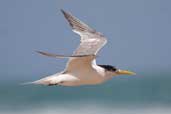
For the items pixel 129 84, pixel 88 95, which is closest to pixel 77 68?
pixel 88 95

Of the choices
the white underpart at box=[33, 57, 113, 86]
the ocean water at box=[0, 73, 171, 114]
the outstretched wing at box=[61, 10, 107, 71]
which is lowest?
the white underpart at box=[33, 57, 113, 86]

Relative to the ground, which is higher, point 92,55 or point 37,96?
point 37,96

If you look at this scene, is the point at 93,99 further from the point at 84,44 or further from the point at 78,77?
Result: the point at 78,77

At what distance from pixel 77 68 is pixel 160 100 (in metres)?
19.7

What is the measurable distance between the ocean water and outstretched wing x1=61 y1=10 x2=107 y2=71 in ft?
45.4

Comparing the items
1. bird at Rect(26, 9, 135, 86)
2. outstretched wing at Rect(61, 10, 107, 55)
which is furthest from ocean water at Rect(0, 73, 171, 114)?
bird at Rect(26, 9, 135, 86)

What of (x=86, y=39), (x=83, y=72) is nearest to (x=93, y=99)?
(x=86, y=39)

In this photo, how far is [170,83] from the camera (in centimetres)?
3838

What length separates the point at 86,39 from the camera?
1102 cm

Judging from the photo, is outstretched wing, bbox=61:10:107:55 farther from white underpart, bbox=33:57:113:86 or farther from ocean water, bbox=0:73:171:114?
ocean water, bbox=0:73:171:114

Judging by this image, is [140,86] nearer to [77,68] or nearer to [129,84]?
[129,84]

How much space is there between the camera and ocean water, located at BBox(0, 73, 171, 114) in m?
27.0

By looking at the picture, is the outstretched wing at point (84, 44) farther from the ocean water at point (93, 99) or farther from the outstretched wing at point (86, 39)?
the ocean water at point (93, 99)

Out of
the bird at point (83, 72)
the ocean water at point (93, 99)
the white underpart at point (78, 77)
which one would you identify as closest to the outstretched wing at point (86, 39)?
the bird at point (83, 72)
